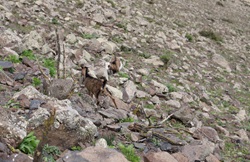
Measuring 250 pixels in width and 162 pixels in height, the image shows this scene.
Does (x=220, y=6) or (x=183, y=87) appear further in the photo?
(x=220, y=6)

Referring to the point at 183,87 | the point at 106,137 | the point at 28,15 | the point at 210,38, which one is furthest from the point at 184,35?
the point at 106,137

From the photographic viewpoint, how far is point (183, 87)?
1042cm

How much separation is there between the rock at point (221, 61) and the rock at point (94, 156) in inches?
436

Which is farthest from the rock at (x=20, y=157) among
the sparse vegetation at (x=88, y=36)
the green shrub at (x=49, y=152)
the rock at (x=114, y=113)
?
the sparse vegetation at (x=88, y=36)

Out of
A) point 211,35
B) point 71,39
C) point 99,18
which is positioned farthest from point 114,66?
point 211,35

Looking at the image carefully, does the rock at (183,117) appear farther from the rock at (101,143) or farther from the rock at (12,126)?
the rock at (12,126)

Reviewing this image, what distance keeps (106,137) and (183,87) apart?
5.36m

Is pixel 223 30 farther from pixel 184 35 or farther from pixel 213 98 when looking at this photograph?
pixel 213 98

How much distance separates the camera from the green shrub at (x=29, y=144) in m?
4.39

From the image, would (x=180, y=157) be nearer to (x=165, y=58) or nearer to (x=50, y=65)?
(x=50, y=65)

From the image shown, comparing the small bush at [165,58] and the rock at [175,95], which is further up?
the rock at [175,95]

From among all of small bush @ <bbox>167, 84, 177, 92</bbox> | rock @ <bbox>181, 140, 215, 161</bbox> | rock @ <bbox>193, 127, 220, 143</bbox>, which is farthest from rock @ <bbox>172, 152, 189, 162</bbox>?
small bush @ <bbox>167, 84, 177, 92</bbox>

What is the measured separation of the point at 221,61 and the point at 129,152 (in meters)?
10.9

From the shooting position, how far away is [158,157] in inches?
213
